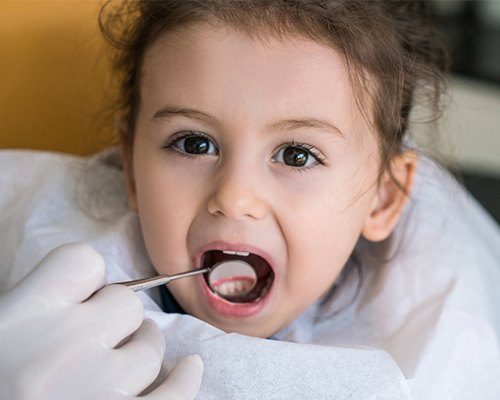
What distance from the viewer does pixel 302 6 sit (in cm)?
88

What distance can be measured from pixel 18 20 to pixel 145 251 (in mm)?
319

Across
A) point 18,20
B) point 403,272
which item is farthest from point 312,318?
point 18,20

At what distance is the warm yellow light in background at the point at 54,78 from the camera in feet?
3.60

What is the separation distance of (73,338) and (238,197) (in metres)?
0.23

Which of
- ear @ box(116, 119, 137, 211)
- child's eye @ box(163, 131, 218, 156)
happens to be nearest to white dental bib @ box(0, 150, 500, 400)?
ear @ box(116, 119, 137, 211)

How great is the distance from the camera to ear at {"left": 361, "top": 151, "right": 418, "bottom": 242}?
3.34 feet

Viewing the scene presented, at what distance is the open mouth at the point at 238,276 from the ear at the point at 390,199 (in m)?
0.15

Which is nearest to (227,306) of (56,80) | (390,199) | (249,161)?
(249,161)

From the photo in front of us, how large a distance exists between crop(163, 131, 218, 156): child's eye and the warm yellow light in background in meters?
0.26

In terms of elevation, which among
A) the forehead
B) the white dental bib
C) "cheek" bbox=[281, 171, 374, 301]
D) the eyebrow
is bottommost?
the white dental bib

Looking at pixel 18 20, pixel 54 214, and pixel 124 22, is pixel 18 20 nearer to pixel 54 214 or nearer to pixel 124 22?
pixel 124 22

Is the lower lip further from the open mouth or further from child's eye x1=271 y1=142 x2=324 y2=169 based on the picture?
child's eye x1=271 y1=142 x2=324 y2=169

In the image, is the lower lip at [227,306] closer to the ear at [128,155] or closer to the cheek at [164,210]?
the cheek at [164,210]

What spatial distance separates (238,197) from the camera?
2.76ft
